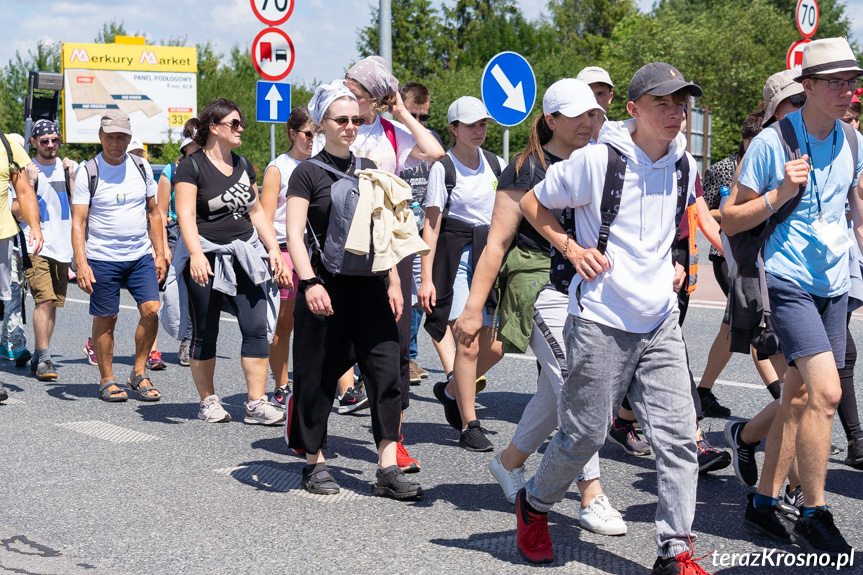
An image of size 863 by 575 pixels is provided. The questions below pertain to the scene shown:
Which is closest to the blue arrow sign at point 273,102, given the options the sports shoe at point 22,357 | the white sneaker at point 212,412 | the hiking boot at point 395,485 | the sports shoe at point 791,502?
the sports shoe at point 22,357

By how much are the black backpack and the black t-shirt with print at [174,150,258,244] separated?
311 cm

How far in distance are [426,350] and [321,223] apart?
4866 millimetres

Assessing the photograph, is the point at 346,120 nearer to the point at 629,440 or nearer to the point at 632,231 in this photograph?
the point at 632,231

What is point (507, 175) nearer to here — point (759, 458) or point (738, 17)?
point (759, 458)

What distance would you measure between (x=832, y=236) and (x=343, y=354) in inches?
87.7

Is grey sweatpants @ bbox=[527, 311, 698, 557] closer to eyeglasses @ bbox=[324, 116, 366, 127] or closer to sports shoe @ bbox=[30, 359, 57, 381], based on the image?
eyeglasses @ bbox=[324, 116, 366, 127]

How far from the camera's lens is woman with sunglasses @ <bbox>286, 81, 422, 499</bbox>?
505cm

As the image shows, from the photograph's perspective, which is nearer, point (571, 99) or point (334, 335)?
point (571, 99)

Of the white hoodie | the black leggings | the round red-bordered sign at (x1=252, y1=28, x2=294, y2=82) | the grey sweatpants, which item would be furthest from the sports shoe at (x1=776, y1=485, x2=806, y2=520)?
the round red-bordered sign at (x1=252, y1=28, x2=294, y2=82)

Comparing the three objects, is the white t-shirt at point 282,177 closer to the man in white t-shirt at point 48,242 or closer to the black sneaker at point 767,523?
the man in white t-shirt at point 48,242

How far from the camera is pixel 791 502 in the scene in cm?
452

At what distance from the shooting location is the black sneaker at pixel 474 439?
596cm

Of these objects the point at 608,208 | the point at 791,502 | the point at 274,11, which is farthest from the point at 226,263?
the point at 274,11

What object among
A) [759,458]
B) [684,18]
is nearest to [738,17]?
[684,18]
